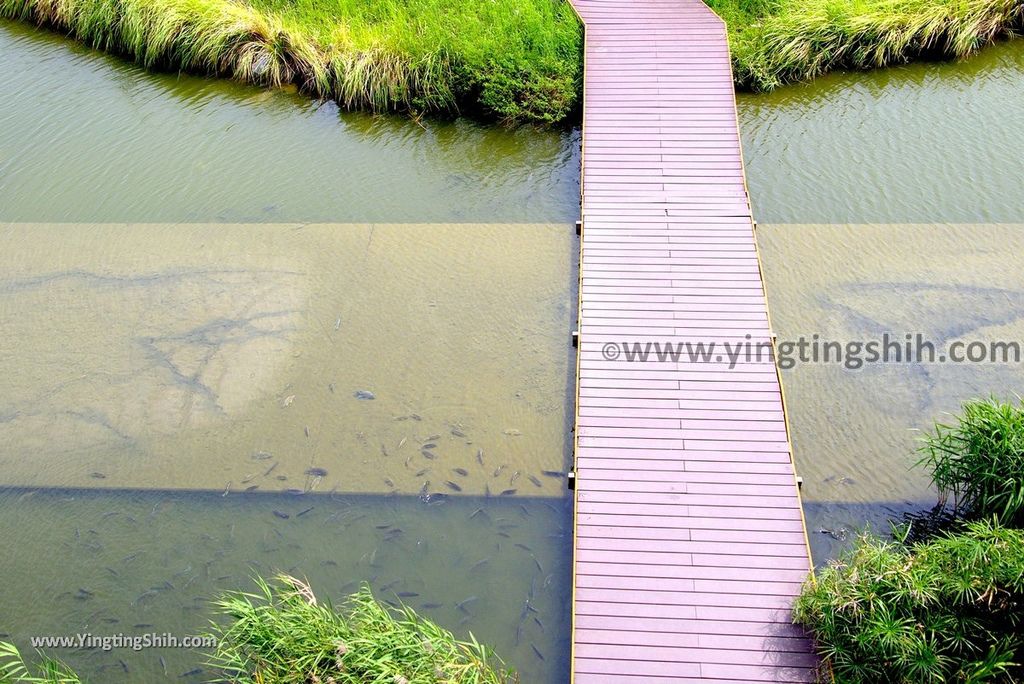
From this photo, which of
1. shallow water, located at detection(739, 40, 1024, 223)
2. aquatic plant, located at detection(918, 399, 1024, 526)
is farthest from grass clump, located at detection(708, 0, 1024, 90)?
aquatic plant, located at detection(918, 399, 1024, 526)

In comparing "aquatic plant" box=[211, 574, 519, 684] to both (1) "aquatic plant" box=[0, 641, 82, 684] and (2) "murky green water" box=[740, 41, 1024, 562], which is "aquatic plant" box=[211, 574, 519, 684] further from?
(2) "murky green water" box=[740, 41, 1024, 562]

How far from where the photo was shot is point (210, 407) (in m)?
12.0

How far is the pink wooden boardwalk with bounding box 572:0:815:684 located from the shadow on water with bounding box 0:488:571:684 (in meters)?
0.70

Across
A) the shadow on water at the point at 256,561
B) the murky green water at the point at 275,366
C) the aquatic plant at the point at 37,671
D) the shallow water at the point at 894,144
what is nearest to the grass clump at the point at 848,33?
the shallow water at the point at 894,144

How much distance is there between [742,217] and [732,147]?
5.50 ft

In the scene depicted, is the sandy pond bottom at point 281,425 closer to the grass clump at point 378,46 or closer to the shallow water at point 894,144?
the grass clump at point 378,46

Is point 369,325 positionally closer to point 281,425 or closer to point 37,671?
point 281,425

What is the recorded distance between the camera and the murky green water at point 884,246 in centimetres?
1091

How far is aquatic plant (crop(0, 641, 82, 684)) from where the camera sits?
8.31 m

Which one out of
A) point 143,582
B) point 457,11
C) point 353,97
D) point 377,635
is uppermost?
point 457,11

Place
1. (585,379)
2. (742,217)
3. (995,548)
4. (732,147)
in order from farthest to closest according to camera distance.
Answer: (732,147), (742,217), (585,379), (995,548)

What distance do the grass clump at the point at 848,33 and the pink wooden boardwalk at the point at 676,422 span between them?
1413mm

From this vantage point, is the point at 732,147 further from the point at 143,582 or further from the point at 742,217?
the point at 143,582

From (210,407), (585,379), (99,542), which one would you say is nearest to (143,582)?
(99,542)
